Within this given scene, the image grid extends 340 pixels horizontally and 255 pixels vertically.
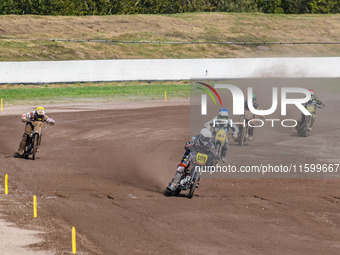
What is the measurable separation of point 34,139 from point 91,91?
822 inches

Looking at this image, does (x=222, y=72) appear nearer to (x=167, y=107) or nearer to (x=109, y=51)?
(x=167, y=107)

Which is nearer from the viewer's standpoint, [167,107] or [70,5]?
[167,107]

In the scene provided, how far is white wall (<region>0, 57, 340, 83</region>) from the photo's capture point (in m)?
40.7

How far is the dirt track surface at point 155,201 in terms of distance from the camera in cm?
1222

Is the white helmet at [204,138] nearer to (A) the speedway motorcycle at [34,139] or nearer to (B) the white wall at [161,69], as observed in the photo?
(A) the speedway motorcycle at [34,139]

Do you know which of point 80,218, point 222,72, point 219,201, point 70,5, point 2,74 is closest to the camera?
point 80,218

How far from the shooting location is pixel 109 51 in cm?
5538

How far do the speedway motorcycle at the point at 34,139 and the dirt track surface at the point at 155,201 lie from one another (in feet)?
1.23

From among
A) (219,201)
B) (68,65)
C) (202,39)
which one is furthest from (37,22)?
(219,201)

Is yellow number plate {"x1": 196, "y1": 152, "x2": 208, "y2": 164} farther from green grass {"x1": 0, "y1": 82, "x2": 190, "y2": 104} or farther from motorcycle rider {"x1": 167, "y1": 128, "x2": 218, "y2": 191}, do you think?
green grass {"x1": 0, "y1": 82, "x2": 190, "y2": 104}

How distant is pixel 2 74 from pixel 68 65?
4.22 m

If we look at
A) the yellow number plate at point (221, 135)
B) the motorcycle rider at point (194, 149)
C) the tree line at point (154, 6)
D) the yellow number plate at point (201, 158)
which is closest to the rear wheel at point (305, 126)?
the yellow number plate at point (221, 135)

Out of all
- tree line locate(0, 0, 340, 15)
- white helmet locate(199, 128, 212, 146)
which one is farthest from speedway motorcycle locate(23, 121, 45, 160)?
tree line locate(0, 0, 340, 15)

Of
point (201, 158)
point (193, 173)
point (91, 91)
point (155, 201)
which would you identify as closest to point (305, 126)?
point (201, 158)
